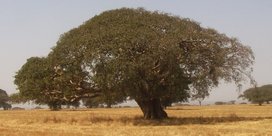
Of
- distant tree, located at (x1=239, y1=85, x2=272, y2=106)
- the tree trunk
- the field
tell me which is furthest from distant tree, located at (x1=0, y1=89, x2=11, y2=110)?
Answer: the tree trunk

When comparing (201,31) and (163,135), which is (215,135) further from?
(201,31)

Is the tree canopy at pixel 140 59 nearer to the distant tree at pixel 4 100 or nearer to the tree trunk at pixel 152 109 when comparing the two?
the tree trunk at pixel 152 109

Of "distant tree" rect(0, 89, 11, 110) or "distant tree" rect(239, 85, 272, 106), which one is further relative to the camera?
"distant tree" rect(0, 89, 11, 110)

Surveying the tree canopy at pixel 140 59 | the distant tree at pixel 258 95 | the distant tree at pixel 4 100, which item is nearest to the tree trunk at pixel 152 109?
the tree canopy at pixel 140 59

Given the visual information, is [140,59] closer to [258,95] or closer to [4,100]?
A: [258,95]

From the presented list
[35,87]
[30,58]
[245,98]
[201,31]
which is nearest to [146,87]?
[201,31]

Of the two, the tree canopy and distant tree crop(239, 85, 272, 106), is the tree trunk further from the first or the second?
distant tree crop(239, 85, 272, 106)

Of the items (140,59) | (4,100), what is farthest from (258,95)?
(140,59)

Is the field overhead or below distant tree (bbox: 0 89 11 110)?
below

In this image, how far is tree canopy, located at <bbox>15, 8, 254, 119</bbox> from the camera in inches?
1427

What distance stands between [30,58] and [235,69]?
748 inches

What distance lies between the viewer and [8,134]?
1028 inches

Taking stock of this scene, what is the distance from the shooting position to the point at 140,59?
3597 cm

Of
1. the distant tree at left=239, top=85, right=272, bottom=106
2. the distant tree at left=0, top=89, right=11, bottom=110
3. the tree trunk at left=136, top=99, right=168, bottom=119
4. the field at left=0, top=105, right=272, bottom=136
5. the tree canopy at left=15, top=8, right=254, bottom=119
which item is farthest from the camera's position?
the distant tree at left=0, top=89, right=11, bottom=110
